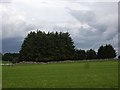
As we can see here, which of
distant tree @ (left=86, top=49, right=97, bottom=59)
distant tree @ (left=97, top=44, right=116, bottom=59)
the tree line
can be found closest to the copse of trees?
the tree line

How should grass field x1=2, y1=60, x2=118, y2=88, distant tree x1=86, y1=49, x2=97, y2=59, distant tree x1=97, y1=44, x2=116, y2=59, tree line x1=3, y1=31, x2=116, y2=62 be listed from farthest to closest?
distant tree x1=97, y1=44, x2=116, y2=59, distant tree x1=86, y1=49, x2=97, y2=59, tree line x1=3, y1=31, x2=116, y2=62, grass field x1=2, y1=60, x2=118, y2=88

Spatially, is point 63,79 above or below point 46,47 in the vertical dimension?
below

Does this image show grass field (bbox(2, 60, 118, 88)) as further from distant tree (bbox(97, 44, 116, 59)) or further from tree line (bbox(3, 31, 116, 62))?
distant tree (bbox(97, 44, 116, 59))

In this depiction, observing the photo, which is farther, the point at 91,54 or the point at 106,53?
the point at 91,54

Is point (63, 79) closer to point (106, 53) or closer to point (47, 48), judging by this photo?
point (47, 48)

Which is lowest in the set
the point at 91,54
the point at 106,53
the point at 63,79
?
the point at 63,79

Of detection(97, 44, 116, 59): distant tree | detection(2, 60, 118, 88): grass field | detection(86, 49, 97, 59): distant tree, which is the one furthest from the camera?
detection(97, 44, 116, 59): distant tree

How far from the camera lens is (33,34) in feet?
509

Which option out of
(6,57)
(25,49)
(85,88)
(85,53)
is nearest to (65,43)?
(25,49)

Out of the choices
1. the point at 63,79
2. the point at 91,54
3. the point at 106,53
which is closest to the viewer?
the point at 63,79

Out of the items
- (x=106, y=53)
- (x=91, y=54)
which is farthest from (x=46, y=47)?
(x=106, y=53)

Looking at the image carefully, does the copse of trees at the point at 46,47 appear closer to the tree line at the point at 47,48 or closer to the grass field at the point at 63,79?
the tree line at the point at 47,48

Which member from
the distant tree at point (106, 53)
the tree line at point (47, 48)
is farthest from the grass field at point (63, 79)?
the distant tree at point (106, 53)

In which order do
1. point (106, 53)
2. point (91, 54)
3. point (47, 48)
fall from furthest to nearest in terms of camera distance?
point (91, 54) → point (106, 53) → point (47, 48)
